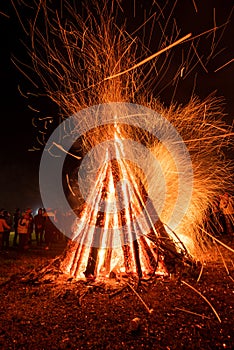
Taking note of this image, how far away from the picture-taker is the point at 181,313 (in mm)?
3865

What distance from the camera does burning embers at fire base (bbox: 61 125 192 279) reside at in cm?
567

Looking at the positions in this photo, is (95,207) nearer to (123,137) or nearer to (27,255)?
(123,137)

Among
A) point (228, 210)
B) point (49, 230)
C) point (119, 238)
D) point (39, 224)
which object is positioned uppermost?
point (228, 210)

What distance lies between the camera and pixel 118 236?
232 inches

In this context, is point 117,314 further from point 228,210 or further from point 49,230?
point 49,230

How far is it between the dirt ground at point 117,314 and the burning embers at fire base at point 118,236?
0.45m

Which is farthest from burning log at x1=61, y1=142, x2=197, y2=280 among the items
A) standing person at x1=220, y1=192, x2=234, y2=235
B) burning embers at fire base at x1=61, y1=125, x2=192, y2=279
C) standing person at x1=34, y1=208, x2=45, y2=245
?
standing person at x1=34, y1=208, x2=45, y2=245

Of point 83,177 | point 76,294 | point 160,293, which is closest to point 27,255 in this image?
point 83,177

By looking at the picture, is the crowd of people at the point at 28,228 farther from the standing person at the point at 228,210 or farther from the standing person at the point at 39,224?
the standing person at the point at 228,210

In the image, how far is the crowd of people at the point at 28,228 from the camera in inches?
412

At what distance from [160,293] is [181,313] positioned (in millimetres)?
768

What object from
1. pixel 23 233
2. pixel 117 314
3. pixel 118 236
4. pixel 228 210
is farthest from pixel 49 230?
pixel 117 314

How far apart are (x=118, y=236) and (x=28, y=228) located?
19.2ft

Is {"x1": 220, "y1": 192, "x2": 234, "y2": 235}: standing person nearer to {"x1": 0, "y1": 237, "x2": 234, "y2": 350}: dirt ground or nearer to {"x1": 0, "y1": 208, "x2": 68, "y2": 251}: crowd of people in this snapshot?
{"x1": 0, "y1": 237, "x2": 234, "y2": 350}: dirt ground
